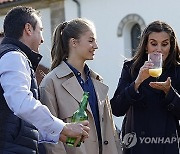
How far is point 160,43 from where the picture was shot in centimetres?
436

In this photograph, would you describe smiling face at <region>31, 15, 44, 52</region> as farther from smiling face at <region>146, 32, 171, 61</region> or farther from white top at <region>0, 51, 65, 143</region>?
smiling face at <region>146, 32, 171, 61</region>

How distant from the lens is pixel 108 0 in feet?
47.2

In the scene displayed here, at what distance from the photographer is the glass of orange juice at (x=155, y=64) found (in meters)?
4.06

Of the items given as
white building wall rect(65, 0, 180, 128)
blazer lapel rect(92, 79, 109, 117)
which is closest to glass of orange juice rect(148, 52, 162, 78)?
blazer lapel rect(92, 79, 109, 117)

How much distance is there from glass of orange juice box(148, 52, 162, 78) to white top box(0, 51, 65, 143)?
109 centimetres

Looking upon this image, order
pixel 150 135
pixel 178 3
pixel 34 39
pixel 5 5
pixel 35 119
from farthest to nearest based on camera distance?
1. pixel 5 5
2. pixel 178 3
3. pixel 150 135
4. pixel 34 39
5. pixel 35 119

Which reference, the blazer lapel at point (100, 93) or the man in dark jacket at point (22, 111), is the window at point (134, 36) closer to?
the blazer lapel at point (100, 93)

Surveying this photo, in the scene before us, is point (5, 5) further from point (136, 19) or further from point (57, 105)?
point (57, 105)

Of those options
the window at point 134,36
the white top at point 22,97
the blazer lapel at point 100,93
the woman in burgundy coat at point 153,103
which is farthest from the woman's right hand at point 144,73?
the window at point 134,36

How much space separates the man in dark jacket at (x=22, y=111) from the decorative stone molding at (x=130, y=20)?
10.5m

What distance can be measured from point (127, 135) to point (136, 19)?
32.3 ft

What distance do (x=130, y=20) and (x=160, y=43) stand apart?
986 cm

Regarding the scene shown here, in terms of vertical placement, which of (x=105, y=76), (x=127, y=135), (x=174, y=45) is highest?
(x=174, y=45)

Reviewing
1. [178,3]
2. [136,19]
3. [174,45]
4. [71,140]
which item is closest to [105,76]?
[136,19]
